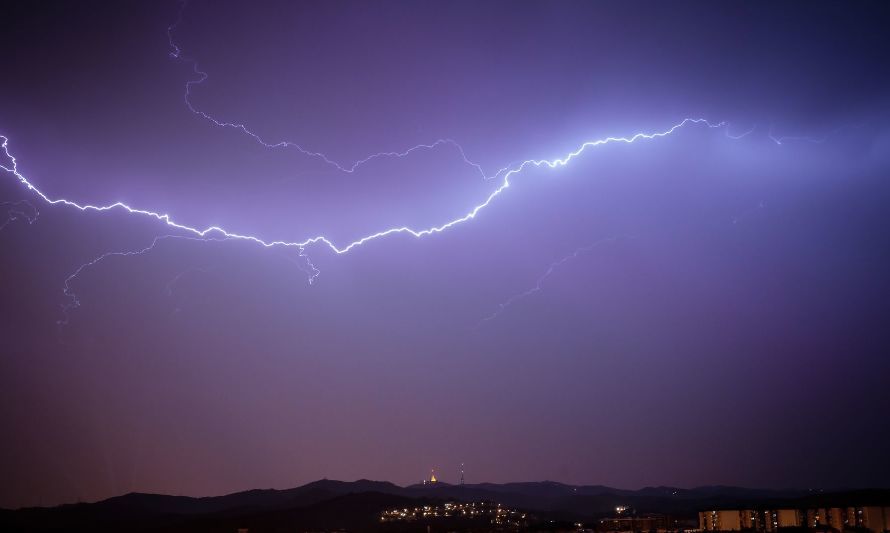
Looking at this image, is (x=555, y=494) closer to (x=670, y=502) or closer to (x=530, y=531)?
(x=670, y=502)

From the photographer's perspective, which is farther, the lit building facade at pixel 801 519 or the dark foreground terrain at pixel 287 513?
the dark foreground terrain at pixel 287 513

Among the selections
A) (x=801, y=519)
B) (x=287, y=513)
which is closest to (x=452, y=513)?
(x=287, y=513)

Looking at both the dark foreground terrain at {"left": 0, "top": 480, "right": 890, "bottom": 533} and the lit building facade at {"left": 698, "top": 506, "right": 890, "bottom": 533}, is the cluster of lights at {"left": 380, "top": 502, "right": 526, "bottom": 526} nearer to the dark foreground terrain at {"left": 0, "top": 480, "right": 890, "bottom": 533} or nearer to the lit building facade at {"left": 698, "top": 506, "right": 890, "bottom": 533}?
the dark foreground terrain at {"left": 0, "top": 480, "right": 890, "bottom": 533}

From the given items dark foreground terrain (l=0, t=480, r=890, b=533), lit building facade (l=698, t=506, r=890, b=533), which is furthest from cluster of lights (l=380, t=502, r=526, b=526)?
lit building facade (l=698, t=506, r=890, b=533)

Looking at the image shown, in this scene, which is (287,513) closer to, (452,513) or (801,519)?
(452,513)

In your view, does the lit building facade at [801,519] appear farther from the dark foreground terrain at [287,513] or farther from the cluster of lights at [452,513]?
the cluster of lights at [452,513]

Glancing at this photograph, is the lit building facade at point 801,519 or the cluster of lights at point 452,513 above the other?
the lit building facade at point 801,519

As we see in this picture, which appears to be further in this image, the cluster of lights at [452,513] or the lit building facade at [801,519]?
the cluster of lights at [452,513]

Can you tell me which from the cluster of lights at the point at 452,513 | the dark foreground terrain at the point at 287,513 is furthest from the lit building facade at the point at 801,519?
the cluster of lights at the point at 452,513
